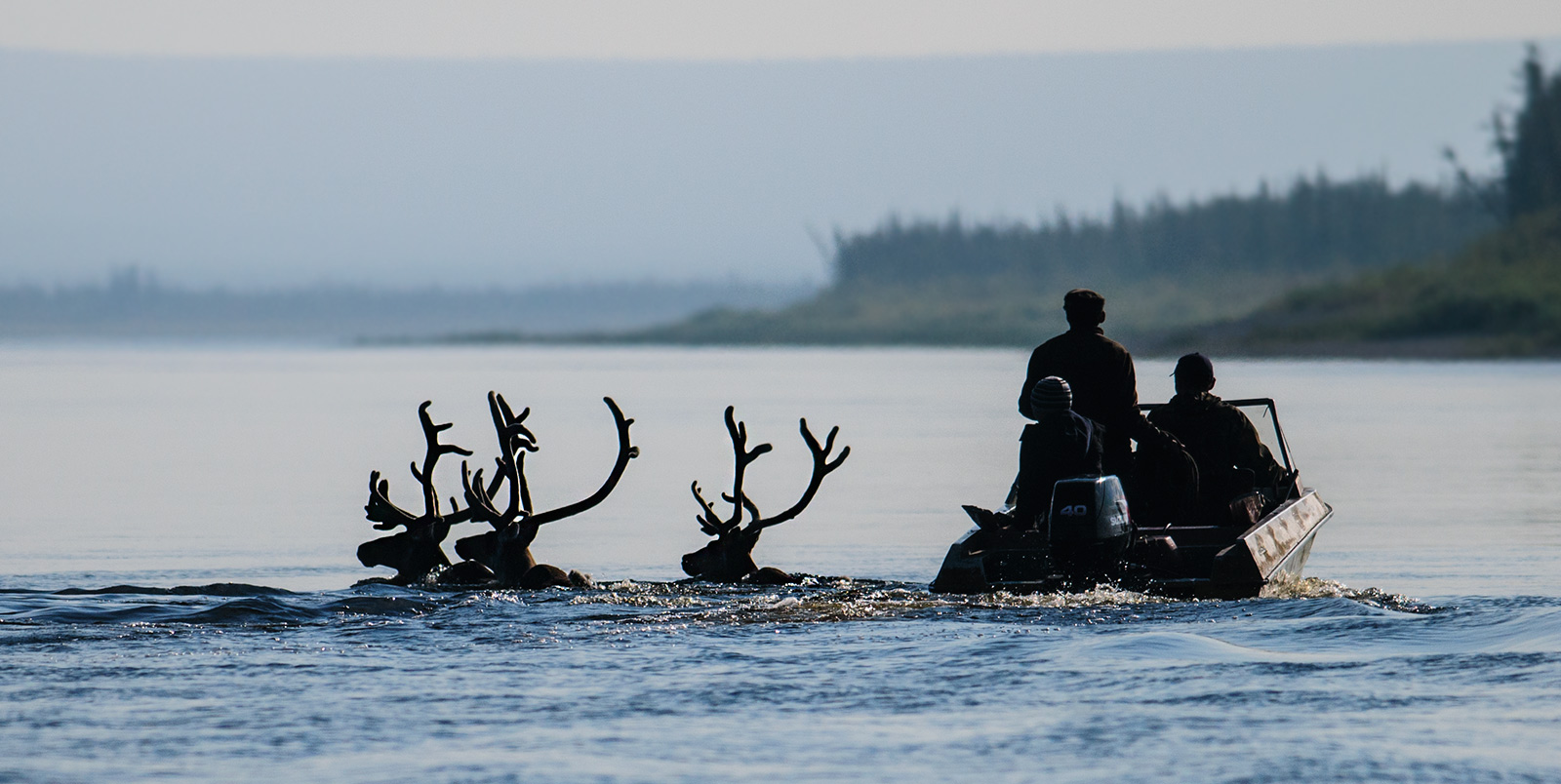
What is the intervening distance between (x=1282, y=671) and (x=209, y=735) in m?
5.33

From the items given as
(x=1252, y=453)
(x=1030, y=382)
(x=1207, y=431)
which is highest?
(x=1030, y=382)

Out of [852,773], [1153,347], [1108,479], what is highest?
[1153,347]

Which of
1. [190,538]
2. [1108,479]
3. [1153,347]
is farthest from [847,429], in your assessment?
[1153,347]

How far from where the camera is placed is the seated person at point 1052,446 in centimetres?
1267

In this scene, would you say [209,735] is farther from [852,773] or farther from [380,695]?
[852,773]

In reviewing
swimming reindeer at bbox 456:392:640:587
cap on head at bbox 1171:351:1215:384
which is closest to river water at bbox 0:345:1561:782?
swimming reindeer at bbox 456:392:640:587

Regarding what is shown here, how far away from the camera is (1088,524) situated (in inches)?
489

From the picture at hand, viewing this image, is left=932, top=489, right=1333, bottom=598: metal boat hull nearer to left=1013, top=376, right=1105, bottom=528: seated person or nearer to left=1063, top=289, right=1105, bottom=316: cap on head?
left=1013, top=376, right=1105, bottom=528: seated person

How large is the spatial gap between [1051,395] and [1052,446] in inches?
16.7

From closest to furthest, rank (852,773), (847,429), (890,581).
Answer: (852,773) < (890,581) < (847,429)

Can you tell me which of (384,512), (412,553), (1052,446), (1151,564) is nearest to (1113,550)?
(1151,564)

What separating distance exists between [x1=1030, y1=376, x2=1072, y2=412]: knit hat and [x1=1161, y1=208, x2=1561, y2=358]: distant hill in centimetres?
7989

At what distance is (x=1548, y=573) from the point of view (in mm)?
15938

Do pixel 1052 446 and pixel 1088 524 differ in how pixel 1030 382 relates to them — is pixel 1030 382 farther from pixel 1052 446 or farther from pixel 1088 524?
pixel 1088 524
